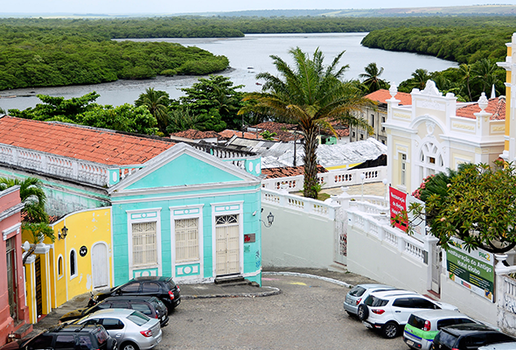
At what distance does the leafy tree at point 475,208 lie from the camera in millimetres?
18672

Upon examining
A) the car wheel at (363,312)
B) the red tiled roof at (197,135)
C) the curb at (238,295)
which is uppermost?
the car wheel at (363,312)

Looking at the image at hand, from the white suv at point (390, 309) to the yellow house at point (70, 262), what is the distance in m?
8.84

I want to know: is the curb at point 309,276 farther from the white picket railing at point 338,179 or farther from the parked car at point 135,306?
the parked car at point 135,306

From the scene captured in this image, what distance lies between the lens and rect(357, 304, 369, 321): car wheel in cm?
1883

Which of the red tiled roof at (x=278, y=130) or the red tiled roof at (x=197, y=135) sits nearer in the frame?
the red tiled roof at (x=197, y=135)

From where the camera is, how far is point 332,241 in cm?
2856

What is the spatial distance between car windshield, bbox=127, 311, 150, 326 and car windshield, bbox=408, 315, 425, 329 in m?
6.50

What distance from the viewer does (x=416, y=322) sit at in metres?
17.3

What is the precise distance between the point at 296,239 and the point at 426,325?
13106 millimetres

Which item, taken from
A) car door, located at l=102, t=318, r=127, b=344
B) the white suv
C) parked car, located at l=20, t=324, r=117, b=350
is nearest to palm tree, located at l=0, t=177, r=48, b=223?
car door, located at l=102, t=318, r=127, b=344

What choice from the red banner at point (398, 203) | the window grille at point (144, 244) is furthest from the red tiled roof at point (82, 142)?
the red banner at point (398, 203)

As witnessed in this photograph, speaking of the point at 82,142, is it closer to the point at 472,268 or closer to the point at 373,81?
the point at 472,268

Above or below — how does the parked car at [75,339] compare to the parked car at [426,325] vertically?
above

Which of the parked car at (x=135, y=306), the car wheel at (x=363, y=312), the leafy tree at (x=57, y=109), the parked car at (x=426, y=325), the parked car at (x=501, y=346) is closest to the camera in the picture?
the parked car at (x=501, y=346)
